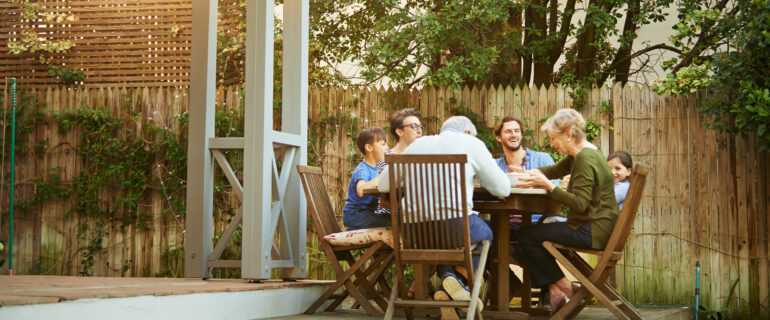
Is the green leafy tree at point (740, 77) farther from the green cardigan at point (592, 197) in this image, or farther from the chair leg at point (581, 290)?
the chair leg at point (581, 290)

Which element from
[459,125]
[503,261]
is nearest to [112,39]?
[459,125]

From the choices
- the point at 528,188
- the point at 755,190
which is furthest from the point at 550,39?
the point at 528,188

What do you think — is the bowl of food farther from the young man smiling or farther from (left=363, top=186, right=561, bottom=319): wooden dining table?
the young man smiling

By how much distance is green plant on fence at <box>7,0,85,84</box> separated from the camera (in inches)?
352

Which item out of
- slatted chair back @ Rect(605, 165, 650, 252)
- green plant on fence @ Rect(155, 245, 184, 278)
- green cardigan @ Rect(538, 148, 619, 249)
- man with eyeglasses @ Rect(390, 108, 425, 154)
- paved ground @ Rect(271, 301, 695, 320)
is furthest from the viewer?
green plant on fence @ Rect(155, 245, 184, 278)

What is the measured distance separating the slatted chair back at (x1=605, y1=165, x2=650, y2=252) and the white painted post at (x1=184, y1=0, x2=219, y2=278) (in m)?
2.43

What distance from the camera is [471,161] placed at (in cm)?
429

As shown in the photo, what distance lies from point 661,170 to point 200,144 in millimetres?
3667

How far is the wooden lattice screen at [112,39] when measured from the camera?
29.1ft

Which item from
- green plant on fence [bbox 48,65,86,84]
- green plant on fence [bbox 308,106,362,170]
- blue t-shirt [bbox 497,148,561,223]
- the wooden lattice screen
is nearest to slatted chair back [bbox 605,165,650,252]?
blue t-shirt [bbox 497,148,561,223]

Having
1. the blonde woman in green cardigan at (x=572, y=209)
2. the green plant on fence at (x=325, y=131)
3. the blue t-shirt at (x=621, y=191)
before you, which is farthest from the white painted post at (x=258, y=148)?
the green plant on fence at (x=325, y=131)

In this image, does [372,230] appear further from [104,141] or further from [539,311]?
[104,141]

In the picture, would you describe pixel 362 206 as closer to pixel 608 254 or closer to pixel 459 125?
pixel 459 125

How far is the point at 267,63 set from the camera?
195 inches
